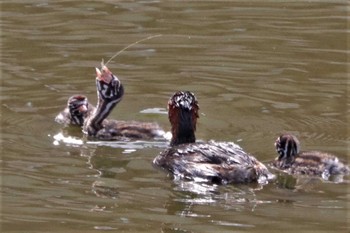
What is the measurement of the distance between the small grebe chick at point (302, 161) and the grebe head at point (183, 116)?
0.81 metres

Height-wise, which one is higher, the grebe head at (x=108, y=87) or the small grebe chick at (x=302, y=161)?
the grebe head at (x=108, y=87)

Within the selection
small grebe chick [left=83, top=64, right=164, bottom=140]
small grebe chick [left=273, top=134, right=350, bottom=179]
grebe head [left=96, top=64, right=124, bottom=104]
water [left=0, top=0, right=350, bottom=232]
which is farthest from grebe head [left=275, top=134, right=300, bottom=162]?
grebe head [left=96, top=64, right=124, bottom=104]

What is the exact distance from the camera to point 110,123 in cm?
1226

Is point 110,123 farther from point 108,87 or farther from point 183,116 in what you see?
point 183,116

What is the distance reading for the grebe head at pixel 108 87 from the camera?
1250 cm

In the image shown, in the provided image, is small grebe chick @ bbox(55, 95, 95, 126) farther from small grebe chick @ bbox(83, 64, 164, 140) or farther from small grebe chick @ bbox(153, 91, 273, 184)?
small grebe chick @ bbox(153, 91, 273, 184)

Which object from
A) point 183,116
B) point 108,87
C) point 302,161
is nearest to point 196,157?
point 183,116

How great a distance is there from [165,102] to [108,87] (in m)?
0.69

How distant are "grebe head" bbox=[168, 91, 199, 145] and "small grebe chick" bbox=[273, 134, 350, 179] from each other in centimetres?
81

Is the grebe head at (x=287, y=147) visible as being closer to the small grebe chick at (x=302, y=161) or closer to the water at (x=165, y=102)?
the small grebe chick at (x=302, y=161)

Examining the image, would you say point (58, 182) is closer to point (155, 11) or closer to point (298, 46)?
point (298, 46)

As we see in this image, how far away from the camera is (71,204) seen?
991cm

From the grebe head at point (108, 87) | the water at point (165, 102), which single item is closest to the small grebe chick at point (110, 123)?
the grebe head at point (108, 87)

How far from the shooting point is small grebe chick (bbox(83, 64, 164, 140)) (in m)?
12.0
